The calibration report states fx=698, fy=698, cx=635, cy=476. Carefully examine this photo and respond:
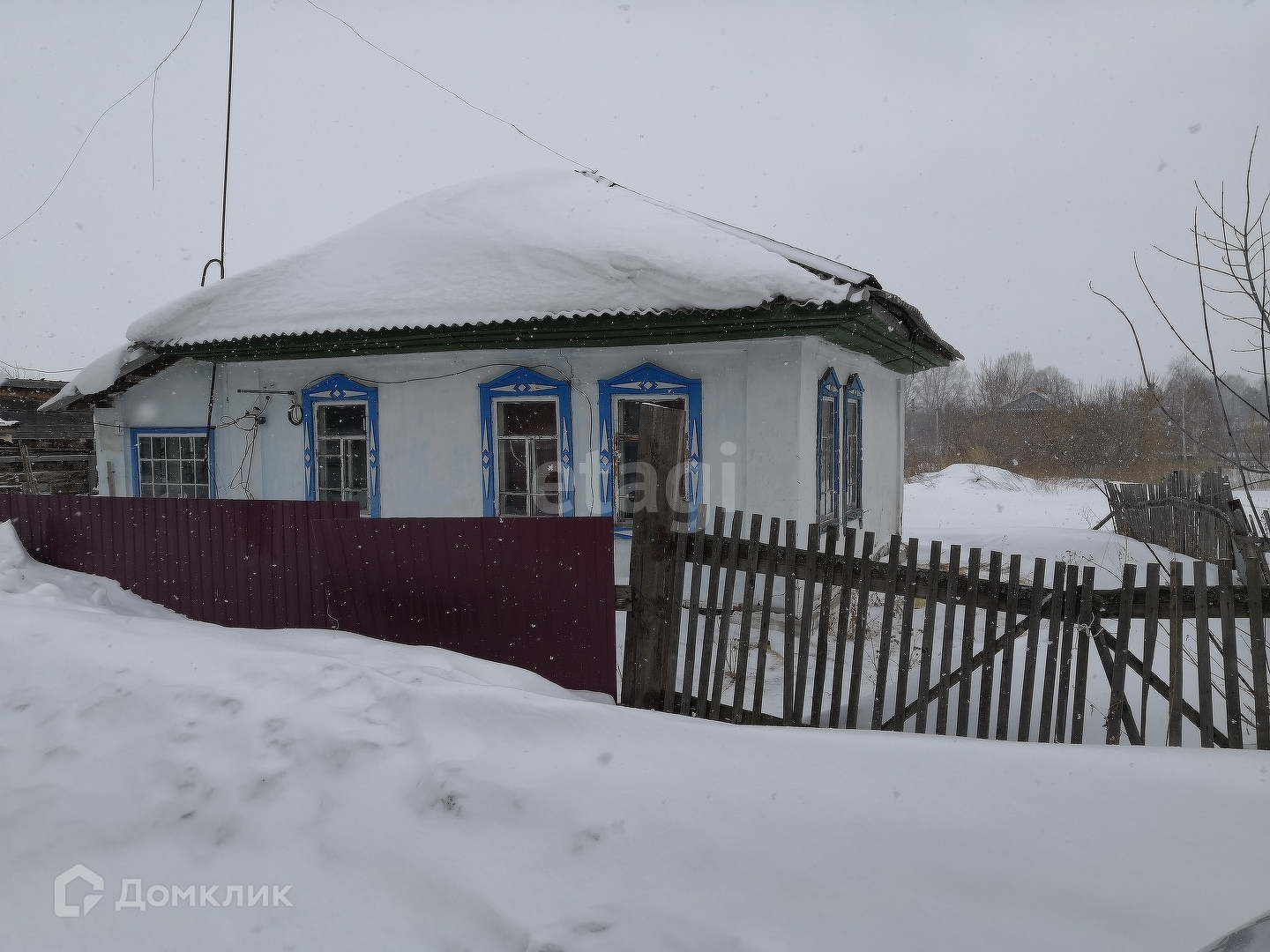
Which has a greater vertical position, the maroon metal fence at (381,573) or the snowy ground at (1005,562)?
the maroon metal fence at (381,573)

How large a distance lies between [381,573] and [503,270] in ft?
12.9

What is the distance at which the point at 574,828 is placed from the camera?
2.26m

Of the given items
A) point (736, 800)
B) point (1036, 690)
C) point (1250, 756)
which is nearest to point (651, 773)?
point (736, 800)

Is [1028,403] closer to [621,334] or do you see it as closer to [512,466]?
[621,334]

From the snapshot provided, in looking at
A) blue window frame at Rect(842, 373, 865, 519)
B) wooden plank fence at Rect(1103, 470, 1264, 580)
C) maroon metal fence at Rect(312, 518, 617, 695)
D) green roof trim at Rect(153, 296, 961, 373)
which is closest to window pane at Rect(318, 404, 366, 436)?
Answer: green roof trim at Rect(153, 296, 961, 373)

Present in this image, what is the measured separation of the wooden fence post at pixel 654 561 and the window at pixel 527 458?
3.86 m

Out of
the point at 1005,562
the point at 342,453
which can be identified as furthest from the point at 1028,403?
the point at 342,453

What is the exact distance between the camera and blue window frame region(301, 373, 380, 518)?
332 inches

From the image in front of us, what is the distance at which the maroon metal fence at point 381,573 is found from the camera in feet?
14.5

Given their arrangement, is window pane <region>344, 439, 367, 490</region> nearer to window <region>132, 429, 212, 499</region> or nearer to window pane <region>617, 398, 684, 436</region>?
window <region>132, 429, 212, 499</region>

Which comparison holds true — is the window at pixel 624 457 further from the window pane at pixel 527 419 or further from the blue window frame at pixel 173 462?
the blue window frame at pixel 173 462

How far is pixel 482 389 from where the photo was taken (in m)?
7.81

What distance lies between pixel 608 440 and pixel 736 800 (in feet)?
17.4

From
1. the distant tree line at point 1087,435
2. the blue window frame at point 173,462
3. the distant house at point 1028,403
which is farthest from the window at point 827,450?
the distant house at point 1028,403
